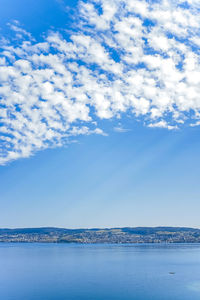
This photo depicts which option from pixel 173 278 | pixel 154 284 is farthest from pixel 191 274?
pixel 154 284

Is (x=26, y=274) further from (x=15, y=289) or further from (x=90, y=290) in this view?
(x=90, y=290)

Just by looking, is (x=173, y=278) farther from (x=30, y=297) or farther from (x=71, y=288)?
(x=30, y=297)

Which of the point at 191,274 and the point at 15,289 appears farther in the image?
the point at 191,274

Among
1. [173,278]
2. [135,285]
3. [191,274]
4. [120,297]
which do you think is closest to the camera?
[120,297]

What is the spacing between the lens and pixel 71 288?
151 feet

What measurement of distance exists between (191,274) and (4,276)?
130 feet

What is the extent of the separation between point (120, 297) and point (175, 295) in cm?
816

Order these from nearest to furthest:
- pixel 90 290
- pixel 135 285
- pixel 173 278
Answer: pixel 90 290
pixel 135 285
pixel 173 278

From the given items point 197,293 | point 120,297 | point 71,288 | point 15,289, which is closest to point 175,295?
point 197,293

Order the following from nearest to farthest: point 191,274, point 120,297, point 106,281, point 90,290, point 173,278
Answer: point 120,297 → point 90,290 → point 106,281 → point 173,278 → point 191,274

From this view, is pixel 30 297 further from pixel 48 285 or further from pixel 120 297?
pixel 120 297

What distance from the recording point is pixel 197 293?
4234 centimetres

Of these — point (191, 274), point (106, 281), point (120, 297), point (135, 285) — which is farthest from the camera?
point (191, 274)

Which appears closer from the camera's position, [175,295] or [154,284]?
[175,295]
